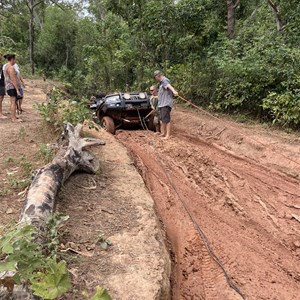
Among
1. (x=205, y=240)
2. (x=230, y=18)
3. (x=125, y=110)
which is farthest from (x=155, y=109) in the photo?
(x=205, y=240)

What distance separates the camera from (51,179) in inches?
177

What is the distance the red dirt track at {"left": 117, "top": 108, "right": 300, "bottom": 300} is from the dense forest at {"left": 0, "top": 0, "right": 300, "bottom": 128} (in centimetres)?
132

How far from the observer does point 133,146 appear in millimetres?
8297

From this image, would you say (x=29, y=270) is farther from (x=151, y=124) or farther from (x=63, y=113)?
(x=151, y=124)

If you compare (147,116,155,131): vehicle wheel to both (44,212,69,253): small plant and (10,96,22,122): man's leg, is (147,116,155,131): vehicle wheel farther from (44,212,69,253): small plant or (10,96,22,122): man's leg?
(44,212,69,253): small plant

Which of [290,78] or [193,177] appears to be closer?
[193,177]

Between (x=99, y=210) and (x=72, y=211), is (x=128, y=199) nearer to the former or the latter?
(x=99, y=210)

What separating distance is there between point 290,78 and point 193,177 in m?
4.30

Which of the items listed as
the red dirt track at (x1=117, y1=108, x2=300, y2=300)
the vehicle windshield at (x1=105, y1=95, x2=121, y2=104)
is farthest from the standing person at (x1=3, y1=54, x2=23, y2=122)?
the red dirt track at (x1=117, y1=108, x2=300, y2=300)

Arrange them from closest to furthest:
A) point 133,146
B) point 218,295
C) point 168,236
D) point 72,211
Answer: point 218,295 < point 72,211 < point 168,236 < point 133,146

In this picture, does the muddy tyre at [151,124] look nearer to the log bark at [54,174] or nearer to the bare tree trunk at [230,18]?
the log bark at [54,174]

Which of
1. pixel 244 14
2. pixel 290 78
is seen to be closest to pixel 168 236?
pixel 290 78

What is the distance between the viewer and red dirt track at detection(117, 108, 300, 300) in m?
4.12

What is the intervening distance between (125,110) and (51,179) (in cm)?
527
